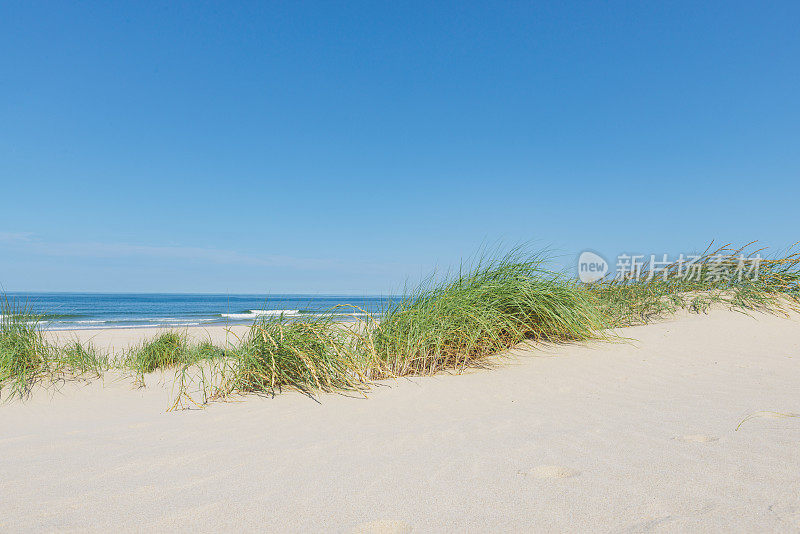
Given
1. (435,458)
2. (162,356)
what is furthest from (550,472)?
(162,356)

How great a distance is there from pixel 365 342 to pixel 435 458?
6.52ft

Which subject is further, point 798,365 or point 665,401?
point 798,365

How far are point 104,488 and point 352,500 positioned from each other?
1148 millimetres

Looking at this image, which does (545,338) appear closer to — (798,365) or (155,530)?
(798,365)

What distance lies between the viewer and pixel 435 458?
222 centimetres

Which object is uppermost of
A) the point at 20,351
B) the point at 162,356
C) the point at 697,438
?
the point at 20,351

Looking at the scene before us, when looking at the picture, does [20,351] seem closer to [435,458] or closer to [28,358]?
[28,358]

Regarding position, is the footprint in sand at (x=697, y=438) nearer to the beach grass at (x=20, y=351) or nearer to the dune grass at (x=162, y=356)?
the dune grass at (x=162, y=356)

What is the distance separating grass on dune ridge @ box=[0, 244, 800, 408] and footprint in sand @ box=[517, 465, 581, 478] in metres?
1.89

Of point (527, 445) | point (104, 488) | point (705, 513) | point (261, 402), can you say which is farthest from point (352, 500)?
point (261, 402)

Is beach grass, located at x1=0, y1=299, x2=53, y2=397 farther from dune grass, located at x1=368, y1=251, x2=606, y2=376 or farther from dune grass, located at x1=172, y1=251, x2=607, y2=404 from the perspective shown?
dune grass, located at x1=368, y1=251, x2=606, y2=376

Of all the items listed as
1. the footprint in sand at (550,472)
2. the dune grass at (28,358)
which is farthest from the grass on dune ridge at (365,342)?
the footprint in sand at (550,472)

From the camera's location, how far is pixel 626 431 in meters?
2.48

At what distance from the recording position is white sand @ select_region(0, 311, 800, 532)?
1661mm
